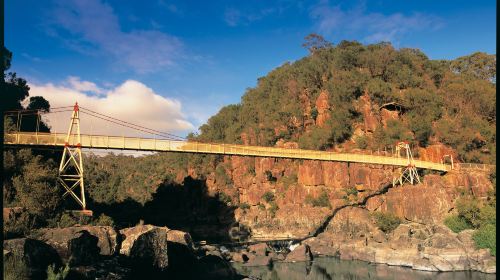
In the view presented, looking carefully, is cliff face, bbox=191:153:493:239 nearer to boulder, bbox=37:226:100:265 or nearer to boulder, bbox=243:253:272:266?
boulder, bbox=243:253:272:266

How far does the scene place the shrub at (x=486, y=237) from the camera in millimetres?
23812

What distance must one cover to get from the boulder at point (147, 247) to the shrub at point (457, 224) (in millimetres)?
22286

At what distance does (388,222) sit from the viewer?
33906 mm

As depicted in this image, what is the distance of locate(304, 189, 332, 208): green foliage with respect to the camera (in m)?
45.3

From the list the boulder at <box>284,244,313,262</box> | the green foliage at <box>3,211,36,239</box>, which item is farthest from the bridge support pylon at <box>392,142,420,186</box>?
the green foliage at <box>3,211,36,239</box>

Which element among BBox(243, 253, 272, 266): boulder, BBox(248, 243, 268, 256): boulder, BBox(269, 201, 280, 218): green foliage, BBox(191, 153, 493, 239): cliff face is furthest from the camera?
BBox(269, 201, 280, 218): green foliage

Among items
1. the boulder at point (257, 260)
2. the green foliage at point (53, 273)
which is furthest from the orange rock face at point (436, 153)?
the green foliage at point (53, 273)

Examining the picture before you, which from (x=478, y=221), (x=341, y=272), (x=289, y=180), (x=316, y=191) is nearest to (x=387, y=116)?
(x=316, y=191)

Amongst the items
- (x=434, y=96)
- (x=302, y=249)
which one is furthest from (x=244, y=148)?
(x=434, y=96)

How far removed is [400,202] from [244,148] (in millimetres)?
16218

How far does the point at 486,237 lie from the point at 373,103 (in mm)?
30114

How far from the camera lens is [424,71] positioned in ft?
190

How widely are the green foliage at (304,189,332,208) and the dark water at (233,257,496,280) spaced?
16915mm

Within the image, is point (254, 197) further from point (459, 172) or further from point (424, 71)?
point (424, 71)
